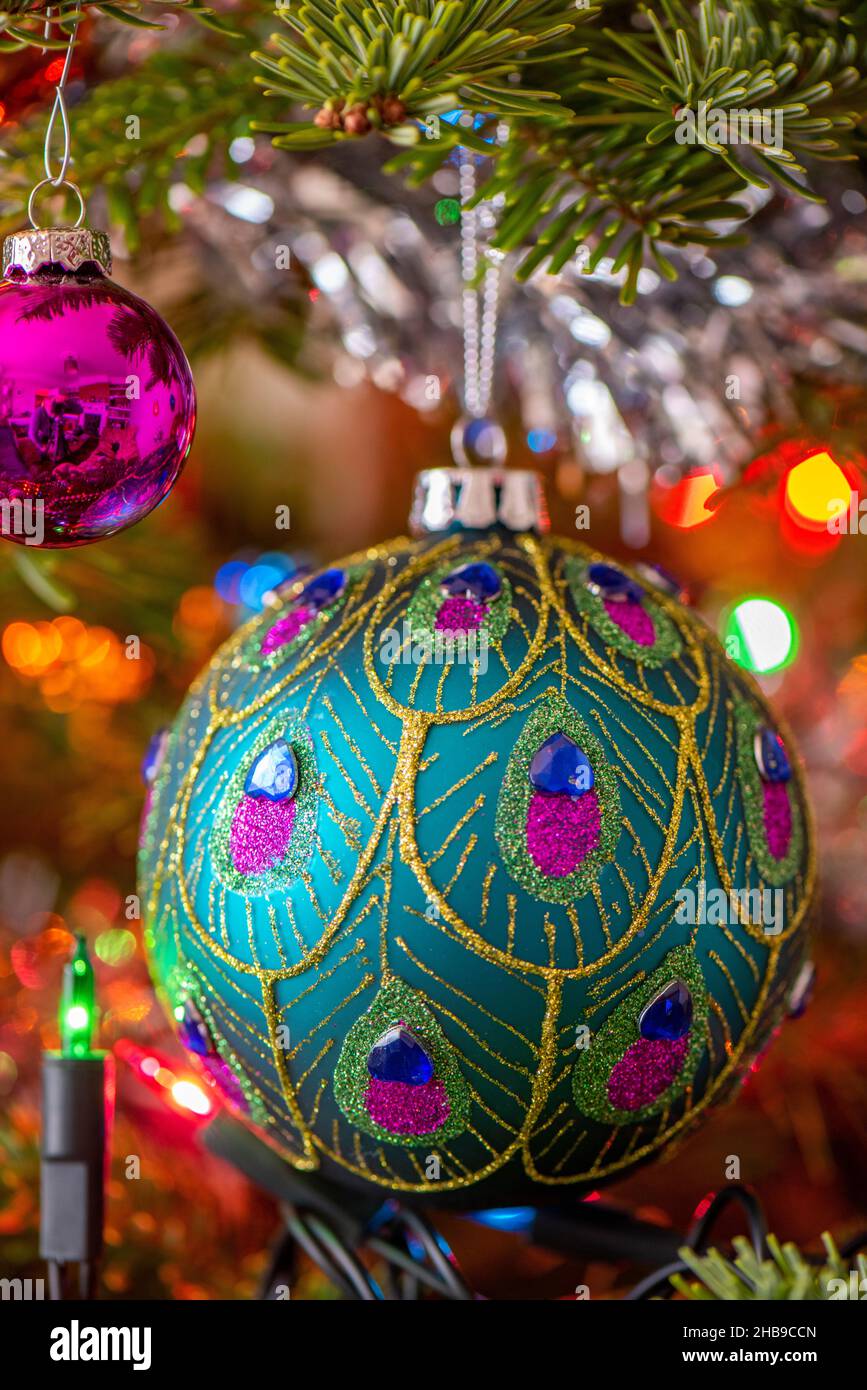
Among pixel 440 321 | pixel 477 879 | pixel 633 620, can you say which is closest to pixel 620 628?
pixel 633 620

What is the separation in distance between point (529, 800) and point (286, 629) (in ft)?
0.45

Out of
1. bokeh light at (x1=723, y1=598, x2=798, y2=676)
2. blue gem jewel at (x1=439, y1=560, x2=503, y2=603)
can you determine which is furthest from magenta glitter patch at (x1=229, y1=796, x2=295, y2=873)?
bokeh light at (x1=723, y1=598, x2=798, y2=676)

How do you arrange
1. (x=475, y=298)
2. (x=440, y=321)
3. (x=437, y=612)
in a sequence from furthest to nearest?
(x=440, y=321) → (x=475, y=298) → (x=437, y=612)

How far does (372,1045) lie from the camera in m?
0.47

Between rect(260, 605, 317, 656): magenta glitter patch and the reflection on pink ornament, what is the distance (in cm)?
11

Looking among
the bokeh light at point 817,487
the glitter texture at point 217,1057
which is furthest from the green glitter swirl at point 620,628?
the bokeh light at point 817,487

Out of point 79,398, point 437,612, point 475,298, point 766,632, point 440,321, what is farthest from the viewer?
point 766,632

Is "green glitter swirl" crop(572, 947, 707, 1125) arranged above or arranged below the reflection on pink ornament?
below

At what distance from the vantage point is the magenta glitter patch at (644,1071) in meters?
0.48

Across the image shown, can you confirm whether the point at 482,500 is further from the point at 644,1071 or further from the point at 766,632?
the point at 766,632

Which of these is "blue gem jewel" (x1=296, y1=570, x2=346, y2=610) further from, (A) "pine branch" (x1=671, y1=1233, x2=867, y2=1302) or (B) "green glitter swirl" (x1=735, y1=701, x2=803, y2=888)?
(A) "pine branch" (x1=671, y1=1233, x2=867, y2=1302)

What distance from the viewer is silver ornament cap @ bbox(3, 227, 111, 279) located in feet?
1.39

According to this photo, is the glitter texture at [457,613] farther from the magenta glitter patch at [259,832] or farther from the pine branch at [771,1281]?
the pine branch at [771,1281]
